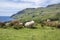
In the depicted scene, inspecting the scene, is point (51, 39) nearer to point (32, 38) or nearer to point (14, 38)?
point (32, 38)

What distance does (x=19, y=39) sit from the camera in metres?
22.0

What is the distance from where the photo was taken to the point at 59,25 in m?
34.0

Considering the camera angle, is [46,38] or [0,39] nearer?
[0,39]

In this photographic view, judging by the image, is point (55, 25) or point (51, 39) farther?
point (55, 25)

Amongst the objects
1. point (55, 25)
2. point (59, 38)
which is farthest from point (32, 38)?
point (55, 25)

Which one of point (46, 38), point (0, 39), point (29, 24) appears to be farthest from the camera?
point (29, 24)

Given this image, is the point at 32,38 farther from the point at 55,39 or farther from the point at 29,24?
the point at 29,24

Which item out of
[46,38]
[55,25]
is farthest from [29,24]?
[46,38]

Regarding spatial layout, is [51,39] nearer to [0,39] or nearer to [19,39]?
[19,39]

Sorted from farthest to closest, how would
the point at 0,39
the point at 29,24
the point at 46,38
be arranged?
the point at 29,24
the point at 46,38
the point at 0,39

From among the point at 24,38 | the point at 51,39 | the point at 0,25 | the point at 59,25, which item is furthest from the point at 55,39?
the point at 0,25

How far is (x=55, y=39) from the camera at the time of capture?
22.7 metres

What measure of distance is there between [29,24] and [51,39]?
38.7ft

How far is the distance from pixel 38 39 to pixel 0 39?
5.41 metres
